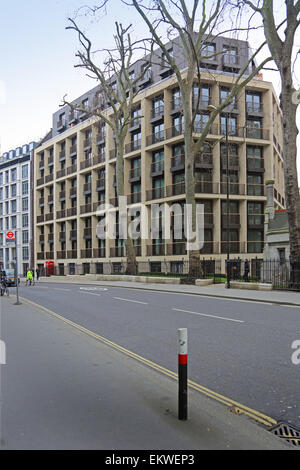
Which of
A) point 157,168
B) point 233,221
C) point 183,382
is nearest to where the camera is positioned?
point 183,382

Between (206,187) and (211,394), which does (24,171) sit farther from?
(211,394)

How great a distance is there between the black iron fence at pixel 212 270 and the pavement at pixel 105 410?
13.7m

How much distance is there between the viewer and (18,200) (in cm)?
6700

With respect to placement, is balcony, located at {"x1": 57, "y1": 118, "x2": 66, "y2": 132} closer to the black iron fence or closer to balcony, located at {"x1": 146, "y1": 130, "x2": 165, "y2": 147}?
the black iron fence

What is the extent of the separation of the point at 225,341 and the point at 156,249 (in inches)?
1177

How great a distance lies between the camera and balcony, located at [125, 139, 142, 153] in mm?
39609

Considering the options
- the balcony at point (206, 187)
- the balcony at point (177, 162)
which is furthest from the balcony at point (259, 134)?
the balcony at point (177, 162)

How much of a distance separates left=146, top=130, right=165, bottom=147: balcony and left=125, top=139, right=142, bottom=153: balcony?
1837 millimetres

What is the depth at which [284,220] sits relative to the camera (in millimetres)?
23312

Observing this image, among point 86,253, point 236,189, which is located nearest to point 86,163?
point 86,253

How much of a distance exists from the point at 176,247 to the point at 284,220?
529 inches

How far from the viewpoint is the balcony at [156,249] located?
36.4 m

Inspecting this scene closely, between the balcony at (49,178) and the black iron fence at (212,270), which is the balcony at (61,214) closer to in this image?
the balcony at (49,178)

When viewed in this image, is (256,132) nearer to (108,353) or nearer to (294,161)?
(294,161)
